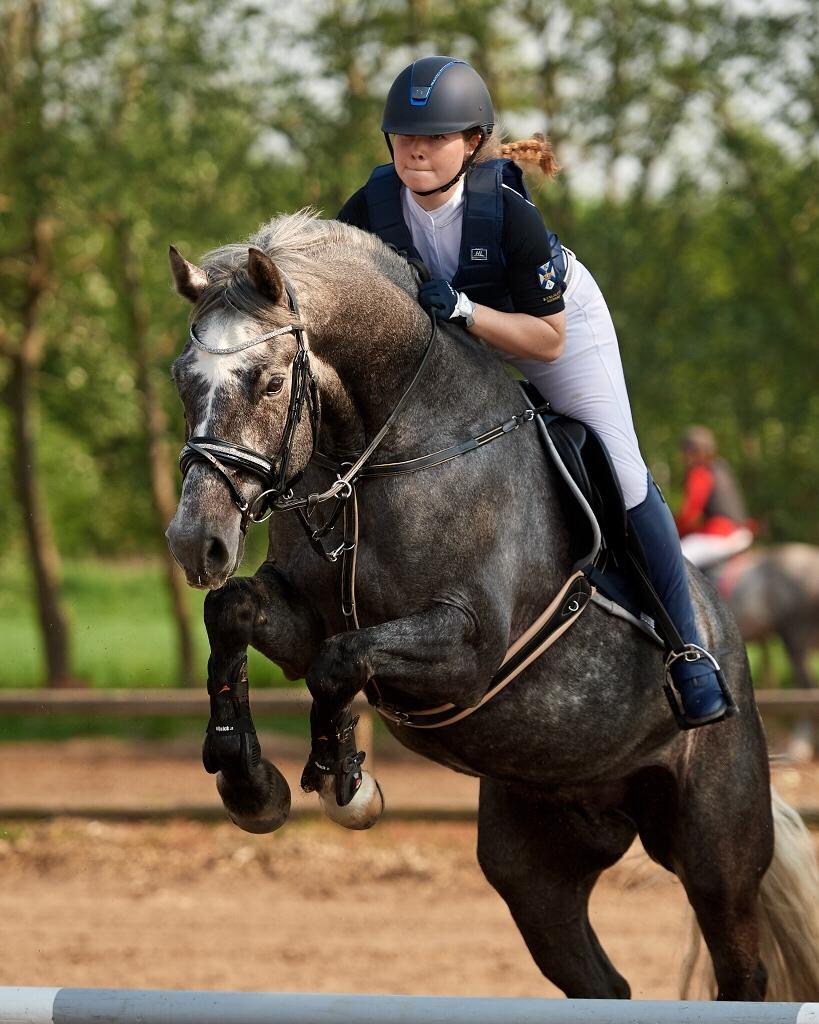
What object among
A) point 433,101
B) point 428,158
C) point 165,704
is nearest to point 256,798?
point 428,158

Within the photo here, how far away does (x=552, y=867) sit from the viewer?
4.48m

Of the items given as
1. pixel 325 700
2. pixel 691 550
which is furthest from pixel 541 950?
pixel 691 550

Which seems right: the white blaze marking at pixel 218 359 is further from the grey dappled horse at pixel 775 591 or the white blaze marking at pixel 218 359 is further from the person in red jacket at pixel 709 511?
the grey dappled horse at pixel 775 591

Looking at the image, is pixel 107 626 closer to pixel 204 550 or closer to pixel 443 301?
pixel 443 301

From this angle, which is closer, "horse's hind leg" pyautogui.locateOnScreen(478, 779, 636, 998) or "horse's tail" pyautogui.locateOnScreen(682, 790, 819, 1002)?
"horse's hind leg" pyautogui.locateOnScreen(478, 779, 636, 998)

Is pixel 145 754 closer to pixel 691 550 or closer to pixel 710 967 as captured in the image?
pixel 691 550

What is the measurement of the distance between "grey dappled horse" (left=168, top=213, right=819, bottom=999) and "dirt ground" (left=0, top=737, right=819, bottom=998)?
1000mm

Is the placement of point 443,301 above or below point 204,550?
above

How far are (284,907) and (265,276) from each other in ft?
16.7

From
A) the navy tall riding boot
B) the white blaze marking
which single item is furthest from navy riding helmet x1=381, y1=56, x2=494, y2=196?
the navy tall riding boot

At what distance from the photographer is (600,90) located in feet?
37.9

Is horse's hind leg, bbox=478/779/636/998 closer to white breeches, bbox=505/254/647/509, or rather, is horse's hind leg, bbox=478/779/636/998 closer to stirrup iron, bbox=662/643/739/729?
stirrup iron, bbox=662/643/739/729

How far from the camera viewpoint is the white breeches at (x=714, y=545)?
1063 centimetres

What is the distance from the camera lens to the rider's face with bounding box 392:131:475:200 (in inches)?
138
